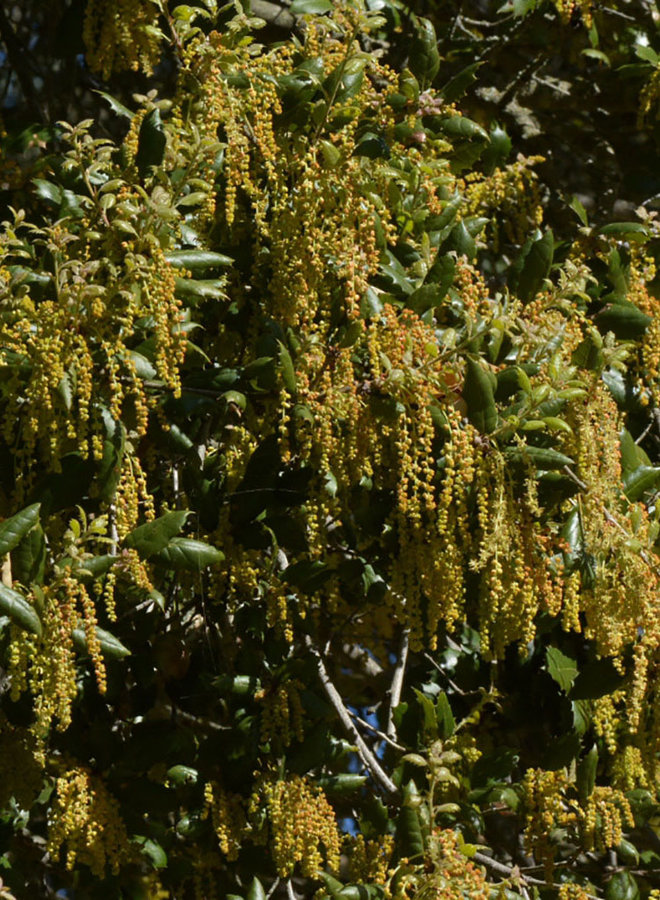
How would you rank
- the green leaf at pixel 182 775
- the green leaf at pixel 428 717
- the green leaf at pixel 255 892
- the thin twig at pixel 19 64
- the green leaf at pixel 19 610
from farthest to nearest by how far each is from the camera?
the thin twig at pixel 19 64 < the green leaf at pixel 428 717 < the green leaf at pixel 182 775 < the green leaf at pixel 255 892 < the green leaf at pixel 19 610

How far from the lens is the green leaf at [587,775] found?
315 cm

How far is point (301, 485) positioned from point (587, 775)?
105cm

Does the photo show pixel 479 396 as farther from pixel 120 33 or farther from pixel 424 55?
pixel 120 33

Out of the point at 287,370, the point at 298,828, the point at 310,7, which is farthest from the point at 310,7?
the point at 298,828

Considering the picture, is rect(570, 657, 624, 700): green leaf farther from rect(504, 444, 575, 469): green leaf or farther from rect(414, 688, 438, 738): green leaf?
rect(504, 444, 575, 469): green leaf

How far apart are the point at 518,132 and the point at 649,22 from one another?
548 mm

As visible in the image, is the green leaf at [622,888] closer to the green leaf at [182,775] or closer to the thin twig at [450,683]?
the thin twig at [450,683]

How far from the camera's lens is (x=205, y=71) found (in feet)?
8.55

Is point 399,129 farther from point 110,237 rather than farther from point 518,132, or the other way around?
point 518,132

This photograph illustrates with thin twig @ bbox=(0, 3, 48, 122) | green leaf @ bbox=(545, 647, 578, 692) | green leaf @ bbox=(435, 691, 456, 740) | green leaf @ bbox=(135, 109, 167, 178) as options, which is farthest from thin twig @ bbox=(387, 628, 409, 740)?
thin twig @ bbox=(0, 3, 48, 122)

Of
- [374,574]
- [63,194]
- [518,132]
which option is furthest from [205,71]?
[518,132]

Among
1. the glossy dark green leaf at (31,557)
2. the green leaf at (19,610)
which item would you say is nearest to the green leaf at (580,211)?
the glossy dark green leaf at (31,557)

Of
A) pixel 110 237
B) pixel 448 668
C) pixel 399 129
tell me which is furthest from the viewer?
pixel 448 668

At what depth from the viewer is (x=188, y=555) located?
2.52 meters
